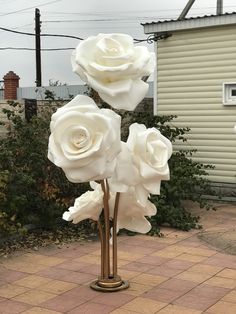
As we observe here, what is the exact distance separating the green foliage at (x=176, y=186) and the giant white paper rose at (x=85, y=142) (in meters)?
3.27

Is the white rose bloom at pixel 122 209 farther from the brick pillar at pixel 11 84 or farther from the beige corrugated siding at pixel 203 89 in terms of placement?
the brick pillar at pixel 11 84

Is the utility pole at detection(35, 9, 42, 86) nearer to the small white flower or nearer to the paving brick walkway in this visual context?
the paving brick walkway

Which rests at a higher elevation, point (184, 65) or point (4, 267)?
point (184, 65)

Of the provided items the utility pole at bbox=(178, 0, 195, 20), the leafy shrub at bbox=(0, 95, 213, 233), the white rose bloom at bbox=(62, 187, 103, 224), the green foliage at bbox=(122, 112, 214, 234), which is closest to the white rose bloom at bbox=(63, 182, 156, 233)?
the white rose bloom at bbox=(62, 187, 103, 224)

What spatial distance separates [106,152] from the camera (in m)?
4.30

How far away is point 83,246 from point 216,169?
4394 mm

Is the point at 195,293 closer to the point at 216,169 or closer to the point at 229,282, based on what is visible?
the point at 229,282

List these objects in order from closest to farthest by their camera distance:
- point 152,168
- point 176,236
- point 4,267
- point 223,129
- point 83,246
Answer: point 152,168, point 4,267, point 83,246, point 176,236, point 223,129

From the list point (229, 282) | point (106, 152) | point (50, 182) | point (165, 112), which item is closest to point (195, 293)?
point (229, 282)

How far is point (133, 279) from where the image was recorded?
5.38 meters

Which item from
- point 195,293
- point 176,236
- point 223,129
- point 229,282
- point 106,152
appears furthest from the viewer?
point 223,129

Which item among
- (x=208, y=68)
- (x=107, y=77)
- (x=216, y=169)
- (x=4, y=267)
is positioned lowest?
(x=4, y=267)

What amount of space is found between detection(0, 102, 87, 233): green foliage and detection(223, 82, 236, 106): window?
3750mm

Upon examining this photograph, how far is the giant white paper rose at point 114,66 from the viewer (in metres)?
4.42
